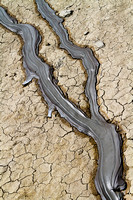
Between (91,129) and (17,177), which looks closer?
(17,177)

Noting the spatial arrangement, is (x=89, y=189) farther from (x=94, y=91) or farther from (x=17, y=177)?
(x=94, y=91)

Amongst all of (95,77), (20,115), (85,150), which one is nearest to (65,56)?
(95,77)

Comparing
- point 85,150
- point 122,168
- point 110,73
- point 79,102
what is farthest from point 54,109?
point 122,168

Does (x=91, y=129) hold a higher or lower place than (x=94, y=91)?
lower

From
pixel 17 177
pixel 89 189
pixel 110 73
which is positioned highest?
pixel 110 73

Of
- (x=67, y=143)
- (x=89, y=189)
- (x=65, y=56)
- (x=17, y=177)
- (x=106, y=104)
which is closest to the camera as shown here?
(x=89, y=189)

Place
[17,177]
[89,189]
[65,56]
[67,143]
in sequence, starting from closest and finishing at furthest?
[89,189] → [17,177] → [67,143] → [65,56]

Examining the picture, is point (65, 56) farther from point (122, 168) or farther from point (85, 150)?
point (122, 168)
